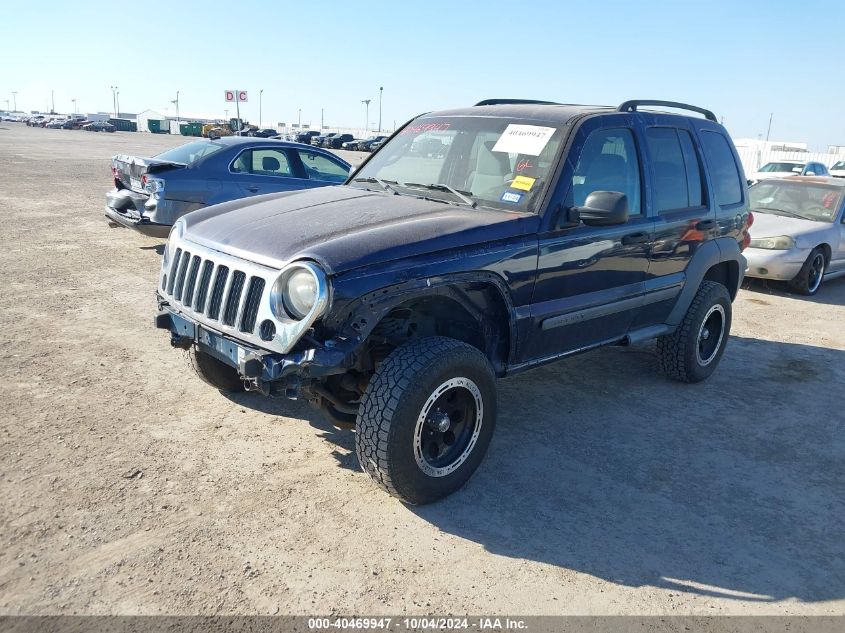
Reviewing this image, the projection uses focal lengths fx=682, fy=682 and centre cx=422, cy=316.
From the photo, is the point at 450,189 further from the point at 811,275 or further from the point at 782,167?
the point at 782,167

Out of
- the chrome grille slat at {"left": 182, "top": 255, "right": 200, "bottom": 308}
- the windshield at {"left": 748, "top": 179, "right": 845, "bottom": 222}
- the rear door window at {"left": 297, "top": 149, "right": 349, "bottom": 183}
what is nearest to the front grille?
the chrome grille slat at {"left": 182, "top": 255, "right": 200, "bottom": 308}

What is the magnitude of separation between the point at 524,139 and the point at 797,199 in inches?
312

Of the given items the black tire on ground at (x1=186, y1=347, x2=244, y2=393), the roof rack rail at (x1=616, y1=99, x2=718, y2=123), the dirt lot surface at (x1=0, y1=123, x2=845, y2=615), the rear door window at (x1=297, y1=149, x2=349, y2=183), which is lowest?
the dirt lot surface at (x1=0, y1=123, x2=845, y2=615)

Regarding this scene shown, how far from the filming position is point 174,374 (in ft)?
16.7

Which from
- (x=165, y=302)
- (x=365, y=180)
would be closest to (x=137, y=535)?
(x=165, y=302)

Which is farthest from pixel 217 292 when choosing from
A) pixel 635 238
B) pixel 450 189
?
pixel 635 238

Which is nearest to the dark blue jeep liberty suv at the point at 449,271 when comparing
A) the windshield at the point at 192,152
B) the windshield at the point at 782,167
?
the windshield at the point at 192,152

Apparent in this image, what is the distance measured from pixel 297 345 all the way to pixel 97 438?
1689 millimetres

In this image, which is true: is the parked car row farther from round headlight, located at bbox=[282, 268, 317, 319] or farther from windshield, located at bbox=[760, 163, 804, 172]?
windshield, located at bbox=[760, 163, 804, 172]

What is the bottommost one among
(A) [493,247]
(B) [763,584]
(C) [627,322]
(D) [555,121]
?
(B) [763,584]

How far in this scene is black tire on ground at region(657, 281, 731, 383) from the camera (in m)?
5.40

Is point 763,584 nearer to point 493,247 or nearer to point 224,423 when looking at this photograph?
point 493,247

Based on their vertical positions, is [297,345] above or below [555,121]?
below

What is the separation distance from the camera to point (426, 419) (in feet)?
A: 11.4
